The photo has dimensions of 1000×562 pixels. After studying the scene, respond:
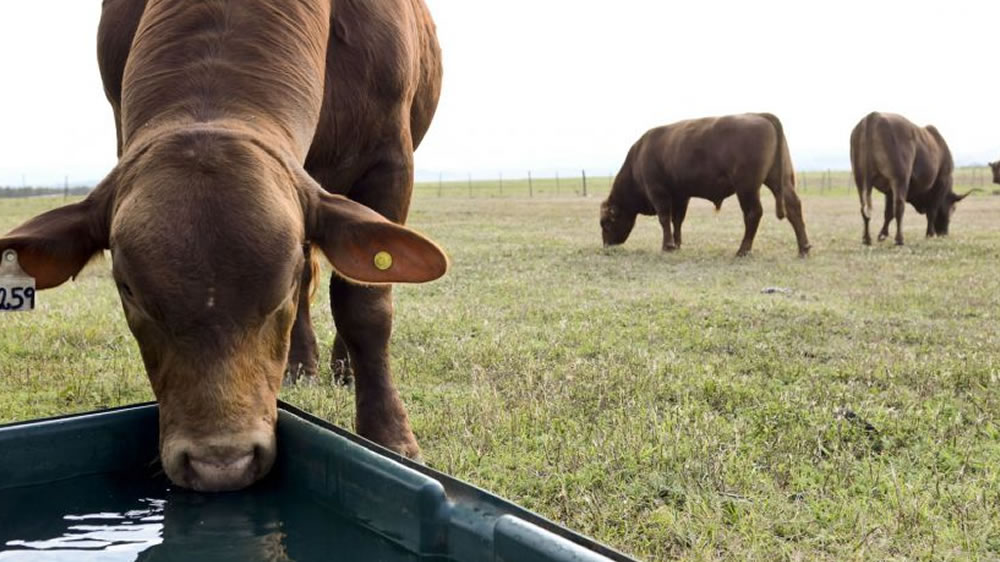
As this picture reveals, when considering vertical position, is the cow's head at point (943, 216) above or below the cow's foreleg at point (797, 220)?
below

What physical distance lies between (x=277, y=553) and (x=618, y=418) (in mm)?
2132

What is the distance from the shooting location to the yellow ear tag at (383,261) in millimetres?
3125

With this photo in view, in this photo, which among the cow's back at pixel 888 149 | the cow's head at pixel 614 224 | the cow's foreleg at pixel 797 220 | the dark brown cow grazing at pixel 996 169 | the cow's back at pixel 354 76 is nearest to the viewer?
the cow's back at pixel 354 76

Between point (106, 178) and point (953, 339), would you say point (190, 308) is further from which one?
point (953, 339)

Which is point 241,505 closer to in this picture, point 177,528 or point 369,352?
point 177,528

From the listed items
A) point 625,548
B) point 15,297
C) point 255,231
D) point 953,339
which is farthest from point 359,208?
point 953,339

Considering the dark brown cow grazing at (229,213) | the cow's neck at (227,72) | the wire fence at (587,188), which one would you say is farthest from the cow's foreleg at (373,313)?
the wire fence at (587,188)

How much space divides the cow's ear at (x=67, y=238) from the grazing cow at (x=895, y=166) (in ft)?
49.1

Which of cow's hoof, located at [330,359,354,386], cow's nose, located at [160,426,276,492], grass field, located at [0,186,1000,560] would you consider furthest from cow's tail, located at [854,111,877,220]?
cow's nose, located at [160,426,276,492]

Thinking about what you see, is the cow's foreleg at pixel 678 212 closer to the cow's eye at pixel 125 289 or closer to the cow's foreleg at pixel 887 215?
the cow's foreleg at pixel 887 215

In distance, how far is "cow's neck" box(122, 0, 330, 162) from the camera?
3.25 m

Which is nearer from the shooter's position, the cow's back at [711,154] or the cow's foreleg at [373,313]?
the cow's foreleg at [373,313]

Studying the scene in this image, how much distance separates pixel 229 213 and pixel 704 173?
14276 mm

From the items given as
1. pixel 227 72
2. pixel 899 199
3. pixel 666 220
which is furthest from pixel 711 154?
pixel 227 72
